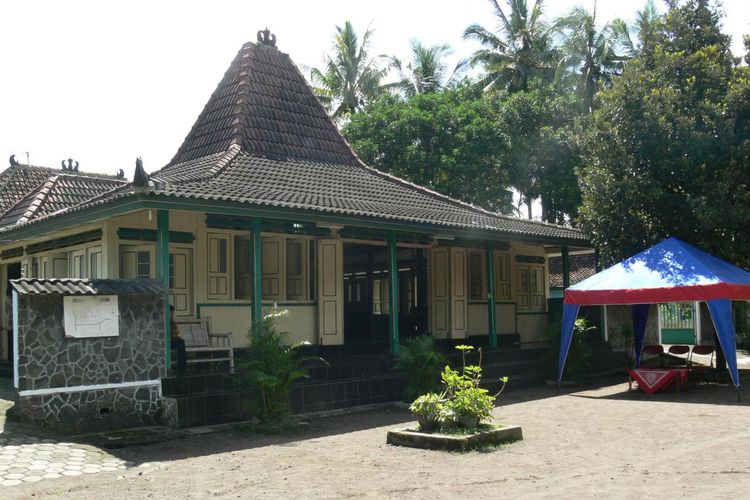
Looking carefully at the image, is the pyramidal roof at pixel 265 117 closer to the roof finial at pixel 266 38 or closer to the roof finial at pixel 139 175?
the roof finial at pixel 266 38

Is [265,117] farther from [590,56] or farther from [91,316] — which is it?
[590,56]

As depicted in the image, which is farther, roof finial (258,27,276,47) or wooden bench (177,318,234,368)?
roof finial (258,27,276,47)

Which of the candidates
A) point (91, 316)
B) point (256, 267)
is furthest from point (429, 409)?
point (91, 316)

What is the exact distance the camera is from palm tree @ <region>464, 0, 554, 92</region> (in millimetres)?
34031

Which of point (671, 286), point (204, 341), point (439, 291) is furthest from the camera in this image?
point (439, 291)

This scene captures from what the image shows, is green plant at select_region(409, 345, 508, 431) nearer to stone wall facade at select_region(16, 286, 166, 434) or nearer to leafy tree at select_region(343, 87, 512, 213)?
stone wall facade at select_region(16, 286, 166, 434)

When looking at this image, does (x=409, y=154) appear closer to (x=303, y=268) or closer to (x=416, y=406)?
(x=303, y=268)

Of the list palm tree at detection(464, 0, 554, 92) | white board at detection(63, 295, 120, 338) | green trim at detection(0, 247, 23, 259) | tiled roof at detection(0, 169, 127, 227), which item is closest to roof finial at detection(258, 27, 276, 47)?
tiled roof at detection(0, 169, 127, 227)

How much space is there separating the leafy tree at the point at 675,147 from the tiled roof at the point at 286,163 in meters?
1.50

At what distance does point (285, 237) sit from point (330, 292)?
136 cm

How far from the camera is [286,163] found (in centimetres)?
1577

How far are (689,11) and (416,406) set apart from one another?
11.9 meters

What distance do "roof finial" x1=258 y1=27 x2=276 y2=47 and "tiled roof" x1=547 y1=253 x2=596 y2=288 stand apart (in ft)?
56.9

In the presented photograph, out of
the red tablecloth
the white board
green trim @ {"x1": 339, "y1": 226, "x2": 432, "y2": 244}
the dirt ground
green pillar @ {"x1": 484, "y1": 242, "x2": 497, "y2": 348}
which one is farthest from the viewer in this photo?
green pillar @ {"x1": 484, "y1": 242, "x2": 497, "y2": 348}
